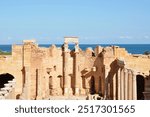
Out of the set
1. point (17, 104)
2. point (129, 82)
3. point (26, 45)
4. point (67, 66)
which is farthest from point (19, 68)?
point (17, 104)

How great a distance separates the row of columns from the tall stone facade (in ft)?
0.29

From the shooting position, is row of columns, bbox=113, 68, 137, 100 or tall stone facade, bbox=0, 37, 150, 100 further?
tall stone facade, bbox=0, 37, 150, 100

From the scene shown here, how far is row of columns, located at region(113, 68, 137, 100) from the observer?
2486cm

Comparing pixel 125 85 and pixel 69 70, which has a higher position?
pixel 69 70

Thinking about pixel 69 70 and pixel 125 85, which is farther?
pixel 69 70

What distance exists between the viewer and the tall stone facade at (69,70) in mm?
32594

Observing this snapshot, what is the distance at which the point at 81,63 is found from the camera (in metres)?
35.6

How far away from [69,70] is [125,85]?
9.99 m

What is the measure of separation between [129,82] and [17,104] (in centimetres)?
1714

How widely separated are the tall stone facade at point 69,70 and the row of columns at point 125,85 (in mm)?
89

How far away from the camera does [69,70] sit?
117 feet

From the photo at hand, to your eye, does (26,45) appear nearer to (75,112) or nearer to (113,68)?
(113,68)

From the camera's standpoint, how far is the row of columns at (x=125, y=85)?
81.6ft

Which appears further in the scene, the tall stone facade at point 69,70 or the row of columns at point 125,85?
the tall stone facade at point 69,70
